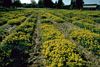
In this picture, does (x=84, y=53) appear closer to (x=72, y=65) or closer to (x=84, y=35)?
(x=72, y=65)

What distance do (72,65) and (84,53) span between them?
2.54m

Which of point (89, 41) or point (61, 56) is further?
point (89, 41)

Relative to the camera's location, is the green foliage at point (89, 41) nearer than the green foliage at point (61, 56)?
No

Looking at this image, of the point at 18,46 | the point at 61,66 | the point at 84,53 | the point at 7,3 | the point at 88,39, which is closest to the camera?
the point at 61,66

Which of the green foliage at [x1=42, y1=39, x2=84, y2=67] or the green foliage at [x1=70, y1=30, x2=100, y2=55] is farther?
the green foliage at [x1=70, y1=30, x2=100, y2=55]

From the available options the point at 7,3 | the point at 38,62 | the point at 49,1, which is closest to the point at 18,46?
the point at 38,62

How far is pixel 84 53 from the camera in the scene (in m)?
11.2

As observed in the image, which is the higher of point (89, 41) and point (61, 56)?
point (61, 56)

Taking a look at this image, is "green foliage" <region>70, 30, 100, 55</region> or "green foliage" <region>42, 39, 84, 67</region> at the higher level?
"green foliage" <region>42, 39, 84, 67</region>

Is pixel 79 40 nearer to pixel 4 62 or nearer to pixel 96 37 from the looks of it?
pixel 96 37

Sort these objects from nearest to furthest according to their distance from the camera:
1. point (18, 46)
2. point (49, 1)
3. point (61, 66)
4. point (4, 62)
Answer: point (61, 66)
point (4, 62)
point (18, 46)
point (49, 1)

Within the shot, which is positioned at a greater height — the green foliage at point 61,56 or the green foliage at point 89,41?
the green foliage at point 61,56

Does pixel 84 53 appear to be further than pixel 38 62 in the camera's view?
Yes

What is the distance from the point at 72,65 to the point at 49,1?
87.9 metres
